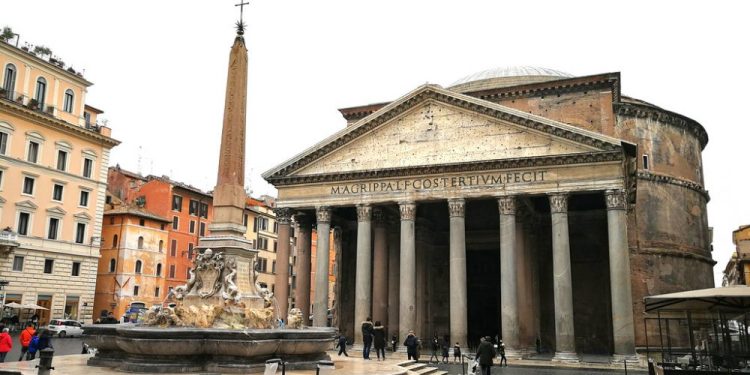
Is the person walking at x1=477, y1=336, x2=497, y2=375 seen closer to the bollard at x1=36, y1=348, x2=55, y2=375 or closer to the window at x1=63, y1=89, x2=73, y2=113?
the bollard at x1=36, y1=348, x2=55, y2=375

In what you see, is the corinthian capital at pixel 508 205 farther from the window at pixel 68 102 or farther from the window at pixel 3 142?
the window at pixel 68 102

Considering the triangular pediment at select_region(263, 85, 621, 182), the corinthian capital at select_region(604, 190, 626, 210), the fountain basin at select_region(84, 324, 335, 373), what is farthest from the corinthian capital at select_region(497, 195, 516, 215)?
the fountain basin at select_region(84, 324, 335, 373)

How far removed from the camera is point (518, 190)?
74.6ft

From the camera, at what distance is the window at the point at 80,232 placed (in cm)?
3120

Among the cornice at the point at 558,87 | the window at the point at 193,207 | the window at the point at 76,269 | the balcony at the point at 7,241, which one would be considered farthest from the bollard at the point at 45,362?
the window at the point at 193,207

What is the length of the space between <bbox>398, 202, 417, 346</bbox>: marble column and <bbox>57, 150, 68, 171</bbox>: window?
58.1 feet

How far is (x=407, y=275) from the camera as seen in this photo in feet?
77.5

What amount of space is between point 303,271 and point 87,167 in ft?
45.8

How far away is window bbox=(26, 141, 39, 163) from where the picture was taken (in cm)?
2874

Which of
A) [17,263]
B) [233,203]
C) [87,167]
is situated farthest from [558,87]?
[17,263]

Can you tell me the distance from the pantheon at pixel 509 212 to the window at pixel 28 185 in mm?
11985

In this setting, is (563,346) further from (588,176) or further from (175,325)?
(175,325)

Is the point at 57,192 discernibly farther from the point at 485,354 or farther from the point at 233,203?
the point at 485,354

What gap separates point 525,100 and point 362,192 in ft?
36.4
